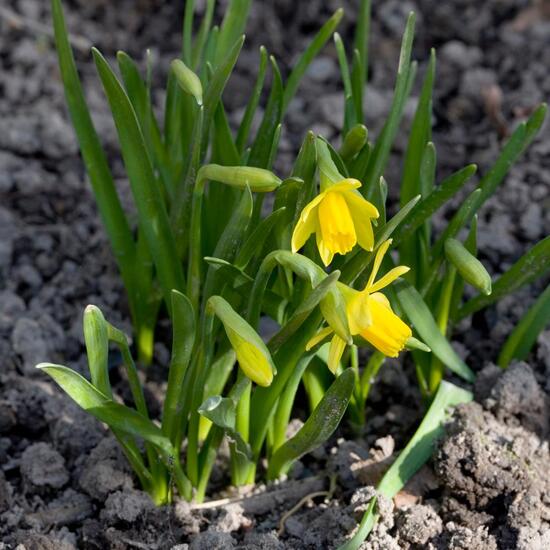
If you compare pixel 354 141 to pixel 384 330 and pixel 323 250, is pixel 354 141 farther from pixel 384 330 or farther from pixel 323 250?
pixel 384 330

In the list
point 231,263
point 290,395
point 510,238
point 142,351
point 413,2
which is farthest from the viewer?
point 413,2

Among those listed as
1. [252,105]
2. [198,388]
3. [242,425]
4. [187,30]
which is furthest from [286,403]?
[187,30]

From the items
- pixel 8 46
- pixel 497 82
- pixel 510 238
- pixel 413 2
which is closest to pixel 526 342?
pixel 510 238

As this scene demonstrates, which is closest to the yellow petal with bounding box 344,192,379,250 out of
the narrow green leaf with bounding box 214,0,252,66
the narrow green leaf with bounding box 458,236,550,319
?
the narrow green leaf with bounding box 458,236,550,319

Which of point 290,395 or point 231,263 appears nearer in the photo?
point 231,263

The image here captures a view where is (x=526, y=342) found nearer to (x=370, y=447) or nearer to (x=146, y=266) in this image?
(x=370, y=447)

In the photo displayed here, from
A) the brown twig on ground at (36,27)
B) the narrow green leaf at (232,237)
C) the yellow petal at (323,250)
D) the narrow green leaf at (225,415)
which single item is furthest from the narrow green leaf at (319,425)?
the brown twig on ground at (36,27)
